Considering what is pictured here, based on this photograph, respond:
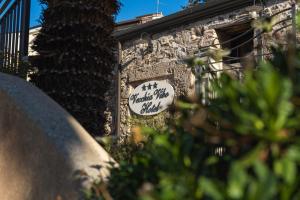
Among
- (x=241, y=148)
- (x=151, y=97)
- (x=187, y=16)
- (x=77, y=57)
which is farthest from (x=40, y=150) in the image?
(x=187, y=16)

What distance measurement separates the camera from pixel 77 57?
4.45 m

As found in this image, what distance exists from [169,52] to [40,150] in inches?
227

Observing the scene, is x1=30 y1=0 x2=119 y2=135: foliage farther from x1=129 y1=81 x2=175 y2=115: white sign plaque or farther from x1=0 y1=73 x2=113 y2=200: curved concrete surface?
x1=129 y1=81 x2=175 y2=115: white sign plaque

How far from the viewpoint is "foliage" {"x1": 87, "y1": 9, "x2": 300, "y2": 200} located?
110 cm

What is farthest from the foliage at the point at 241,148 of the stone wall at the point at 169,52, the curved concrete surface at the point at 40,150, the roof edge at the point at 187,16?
the roof edge at the point at 187,16

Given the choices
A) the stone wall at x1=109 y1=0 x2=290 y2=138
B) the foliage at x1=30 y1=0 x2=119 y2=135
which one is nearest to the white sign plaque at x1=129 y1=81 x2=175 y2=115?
the stone wall at x1=109 y1=0 x2=290 y2=138

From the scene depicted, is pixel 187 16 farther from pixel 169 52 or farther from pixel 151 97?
pixel 151 97

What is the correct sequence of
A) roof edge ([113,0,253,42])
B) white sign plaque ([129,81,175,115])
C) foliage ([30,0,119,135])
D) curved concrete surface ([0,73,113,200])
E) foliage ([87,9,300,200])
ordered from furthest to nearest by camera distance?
white sign plaque ([129,81,175,115]), roof edge ([113,0,253,42]), foliage ([30,0,119,135]), curved concrete surface ([0,73,113,200]), foliage ([87,9,300,200])

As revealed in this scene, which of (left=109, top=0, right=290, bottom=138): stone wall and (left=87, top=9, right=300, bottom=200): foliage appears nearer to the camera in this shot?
(left=87, top=9, right=300, bottom=200): foliage

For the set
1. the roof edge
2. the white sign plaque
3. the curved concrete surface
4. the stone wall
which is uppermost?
the roof edge

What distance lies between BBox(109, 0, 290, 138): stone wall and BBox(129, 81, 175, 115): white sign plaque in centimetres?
11

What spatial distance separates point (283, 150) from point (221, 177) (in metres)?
0.37

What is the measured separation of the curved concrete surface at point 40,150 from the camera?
2.31 meters

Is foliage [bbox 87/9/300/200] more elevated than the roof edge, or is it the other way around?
the roof edge
